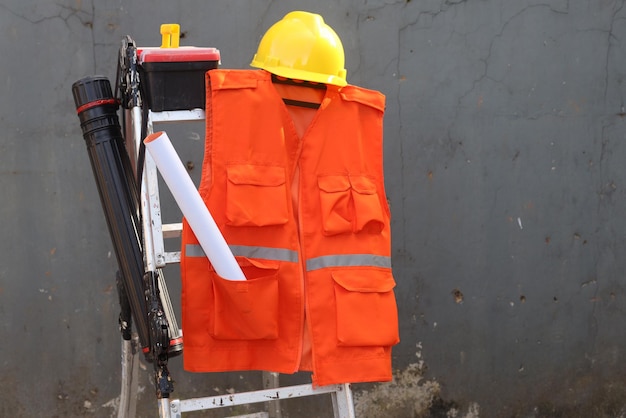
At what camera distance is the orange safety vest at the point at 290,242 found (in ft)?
8.98

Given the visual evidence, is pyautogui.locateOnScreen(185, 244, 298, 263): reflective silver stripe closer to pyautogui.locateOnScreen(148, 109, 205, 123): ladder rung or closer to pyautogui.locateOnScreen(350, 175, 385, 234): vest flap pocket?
pyautogui.locateOnScreen(350, 175, 385, 234): vest flap pocket

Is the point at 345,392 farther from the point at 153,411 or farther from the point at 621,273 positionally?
the point at 621,273

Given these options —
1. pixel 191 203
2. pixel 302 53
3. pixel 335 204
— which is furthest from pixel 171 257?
pixel 302 53

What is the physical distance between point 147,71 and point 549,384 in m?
2.92

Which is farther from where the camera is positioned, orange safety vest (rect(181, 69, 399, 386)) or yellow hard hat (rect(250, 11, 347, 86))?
yellow hard hat (rect(250, 11, 347, 86))

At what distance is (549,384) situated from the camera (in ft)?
15.2

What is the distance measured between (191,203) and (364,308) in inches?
27.7

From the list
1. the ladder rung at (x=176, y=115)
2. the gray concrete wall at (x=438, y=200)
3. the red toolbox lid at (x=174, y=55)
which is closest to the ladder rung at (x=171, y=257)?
the ladder rung at (x=176, y=115)

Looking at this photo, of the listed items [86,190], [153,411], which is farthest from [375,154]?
[153,411]

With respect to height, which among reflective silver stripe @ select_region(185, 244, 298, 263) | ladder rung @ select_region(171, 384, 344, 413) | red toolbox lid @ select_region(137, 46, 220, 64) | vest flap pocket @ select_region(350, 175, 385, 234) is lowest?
ladder rung @ select_region(171, 384, 344, 413)

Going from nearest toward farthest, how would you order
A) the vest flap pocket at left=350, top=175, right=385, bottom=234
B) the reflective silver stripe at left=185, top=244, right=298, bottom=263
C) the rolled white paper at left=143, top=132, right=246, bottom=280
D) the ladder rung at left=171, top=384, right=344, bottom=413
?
1. the rolled white paper at left=143, top=132, right=246, bottom=280
2. the ladder rung at left=171, top=384, right=344, bottom=413
3. the reflective silver stripe at left=185, top=244, right=298, bottom=263
4. the vest flap pocket at left=350, top=175, right=385, bottom=234

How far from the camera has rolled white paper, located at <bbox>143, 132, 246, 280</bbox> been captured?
254 centimetres

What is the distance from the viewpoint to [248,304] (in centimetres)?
270

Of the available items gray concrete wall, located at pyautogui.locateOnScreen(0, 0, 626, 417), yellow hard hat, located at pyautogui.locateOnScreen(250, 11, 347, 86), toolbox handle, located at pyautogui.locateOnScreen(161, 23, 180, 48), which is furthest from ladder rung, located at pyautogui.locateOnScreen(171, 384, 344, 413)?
gray concrete wall, located at pyautogui.locateOnScreen(0, 0, 626, 417)
